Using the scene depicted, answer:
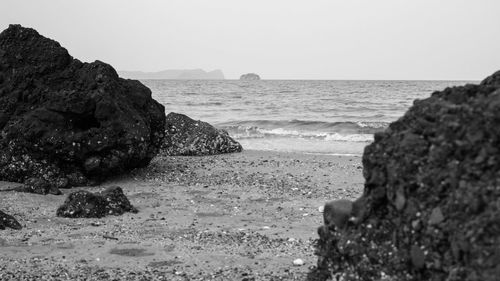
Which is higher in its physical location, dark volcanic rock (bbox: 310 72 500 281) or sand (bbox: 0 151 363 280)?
dark volcanic rock (bbox: 310 72 500 281)

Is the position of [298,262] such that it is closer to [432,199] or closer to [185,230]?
[185,230]

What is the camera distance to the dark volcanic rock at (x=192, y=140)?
14281 mm

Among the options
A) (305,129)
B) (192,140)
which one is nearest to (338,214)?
(192,140)

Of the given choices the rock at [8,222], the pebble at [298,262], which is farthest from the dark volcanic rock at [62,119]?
the pebble at [298,262]

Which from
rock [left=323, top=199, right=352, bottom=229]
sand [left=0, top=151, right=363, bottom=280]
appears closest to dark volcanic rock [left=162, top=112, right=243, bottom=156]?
sand [left=0, top=151, right=363, bottom=280]

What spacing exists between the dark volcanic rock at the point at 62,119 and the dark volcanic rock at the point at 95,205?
76.5 inches

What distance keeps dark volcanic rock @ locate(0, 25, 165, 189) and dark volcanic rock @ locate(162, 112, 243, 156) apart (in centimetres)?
341

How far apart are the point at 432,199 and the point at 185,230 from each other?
413 centimetres

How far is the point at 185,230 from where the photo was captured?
6664 mm

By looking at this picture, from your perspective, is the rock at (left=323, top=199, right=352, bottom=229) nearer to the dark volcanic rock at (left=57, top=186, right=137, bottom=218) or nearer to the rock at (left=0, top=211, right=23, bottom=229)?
the dark volcanic rock at (left=57, top=186, right=137, bottom=218)

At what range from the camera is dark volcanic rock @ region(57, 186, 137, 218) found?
726cm

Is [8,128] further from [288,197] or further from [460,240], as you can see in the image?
[460,240]

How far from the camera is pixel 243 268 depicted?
512cm

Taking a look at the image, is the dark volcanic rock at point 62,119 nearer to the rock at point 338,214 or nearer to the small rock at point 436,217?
the rock at point 338,214
